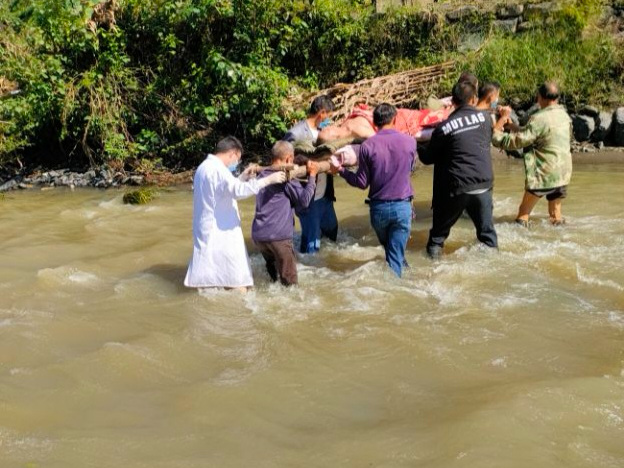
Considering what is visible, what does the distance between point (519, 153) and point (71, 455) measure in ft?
30.4

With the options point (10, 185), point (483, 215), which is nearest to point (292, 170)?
point (483, 215)

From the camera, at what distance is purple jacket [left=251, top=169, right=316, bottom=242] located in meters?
5.06

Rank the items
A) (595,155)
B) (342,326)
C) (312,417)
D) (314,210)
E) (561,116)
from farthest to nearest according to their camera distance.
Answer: (595,155), (561,116), (314,210), (342,326), (312,417)

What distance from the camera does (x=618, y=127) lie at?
34.3 ft

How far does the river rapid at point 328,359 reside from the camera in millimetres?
3027

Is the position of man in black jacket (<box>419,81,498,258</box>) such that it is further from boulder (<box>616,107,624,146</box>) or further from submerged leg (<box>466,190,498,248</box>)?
boulder (<box>616,107,624,146</box>)

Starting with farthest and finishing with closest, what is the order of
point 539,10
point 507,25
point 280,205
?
point 507,25, point 539,10, point 280,205

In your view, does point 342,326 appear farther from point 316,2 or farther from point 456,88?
point 316,2

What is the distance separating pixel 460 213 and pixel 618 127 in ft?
20.1

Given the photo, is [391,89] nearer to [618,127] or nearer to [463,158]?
[618,127]

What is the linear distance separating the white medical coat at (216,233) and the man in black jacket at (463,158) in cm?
192

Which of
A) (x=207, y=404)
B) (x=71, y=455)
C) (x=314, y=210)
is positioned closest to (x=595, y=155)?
(x=314, y=210)

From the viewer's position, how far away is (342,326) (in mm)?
4559

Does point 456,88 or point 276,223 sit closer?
point 276,223
